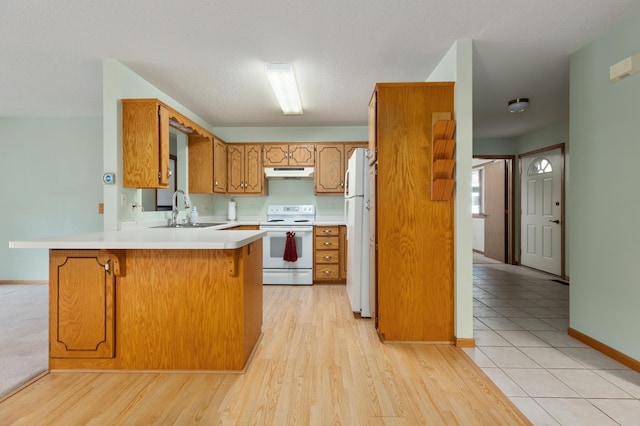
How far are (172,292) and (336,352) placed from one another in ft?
4.03

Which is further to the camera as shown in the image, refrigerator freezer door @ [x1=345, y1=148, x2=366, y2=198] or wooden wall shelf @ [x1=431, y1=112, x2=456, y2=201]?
refrigerator freezer door @ [x1=345, y1=148, x2=366, y2=198]

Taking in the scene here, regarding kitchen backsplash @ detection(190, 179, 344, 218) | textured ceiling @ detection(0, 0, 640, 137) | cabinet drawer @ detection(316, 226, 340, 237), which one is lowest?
cabinet drawer @ detection(316, 226, 340, 237)

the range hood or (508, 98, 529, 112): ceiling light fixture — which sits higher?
(508, 98, 529, 112): ceiling light fixture

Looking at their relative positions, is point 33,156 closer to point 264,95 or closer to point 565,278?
point 264,95

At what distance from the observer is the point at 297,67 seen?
2.87 metres

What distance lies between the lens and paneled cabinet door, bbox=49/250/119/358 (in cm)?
196

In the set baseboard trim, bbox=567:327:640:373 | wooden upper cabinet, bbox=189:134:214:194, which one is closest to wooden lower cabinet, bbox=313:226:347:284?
wooden upper cabinet, bbox=189:134:214:194

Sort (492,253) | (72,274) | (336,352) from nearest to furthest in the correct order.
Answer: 1. (72,274)
2. (336,352)
3. (492,253)

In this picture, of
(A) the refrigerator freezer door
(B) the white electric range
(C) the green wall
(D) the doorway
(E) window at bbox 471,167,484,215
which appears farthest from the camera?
(E) window at bbox 471,167,484,215

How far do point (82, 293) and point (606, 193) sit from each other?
3.70 meters

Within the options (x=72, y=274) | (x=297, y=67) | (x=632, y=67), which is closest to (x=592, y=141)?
(x=632, y=67)

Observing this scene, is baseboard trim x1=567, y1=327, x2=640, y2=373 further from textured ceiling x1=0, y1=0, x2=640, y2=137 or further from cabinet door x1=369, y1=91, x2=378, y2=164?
textured ceiling x1=0, y1=0, x2=640, y2=137

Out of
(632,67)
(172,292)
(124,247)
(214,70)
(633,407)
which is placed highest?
(214,70)

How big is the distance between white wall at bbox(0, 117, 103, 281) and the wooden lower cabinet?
10.1 feet
